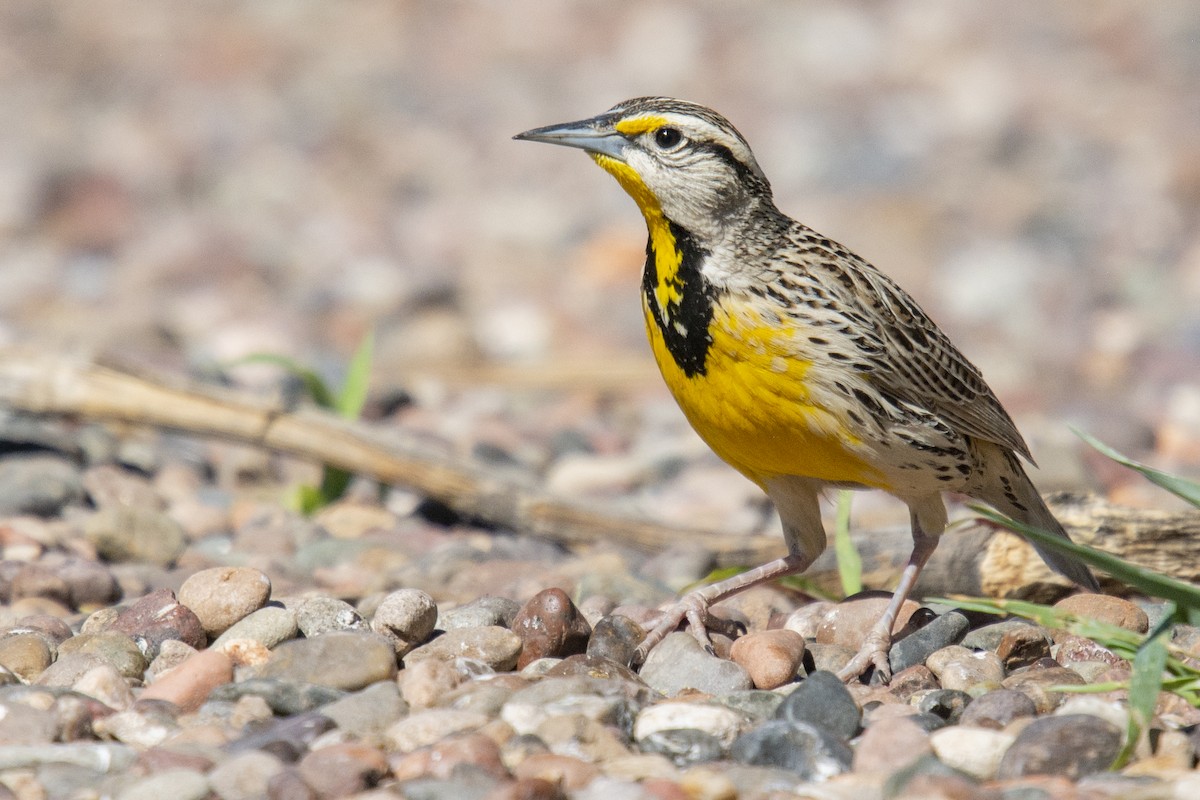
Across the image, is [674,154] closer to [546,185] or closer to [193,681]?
[193,681]

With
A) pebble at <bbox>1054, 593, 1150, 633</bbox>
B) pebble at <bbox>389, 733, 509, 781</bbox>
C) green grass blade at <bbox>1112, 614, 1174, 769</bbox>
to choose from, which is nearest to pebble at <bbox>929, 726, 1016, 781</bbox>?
green grass blade at <bbox>1112, 614, 1174, 769</bbox>

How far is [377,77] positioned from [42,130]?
12.3 feet

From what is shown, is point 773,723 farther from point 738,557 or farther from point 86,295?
point 86,295

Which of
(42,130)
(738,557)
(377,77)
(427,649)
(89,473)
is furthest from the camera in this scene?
(377,77)

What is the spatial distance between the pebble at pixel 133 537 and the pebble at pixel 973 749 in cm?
339

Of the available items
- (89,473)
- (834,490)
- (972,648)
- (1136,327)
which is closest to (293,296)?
(89,473)

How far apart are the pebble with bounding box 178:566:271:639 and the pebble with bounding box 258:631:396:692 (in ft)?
1.25

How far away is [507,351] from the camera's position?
10.8 m

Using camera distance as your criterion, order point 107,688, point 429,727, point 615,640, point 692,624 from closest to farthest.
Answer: point 429,727
point 107,688
point 615,640
point 692,624

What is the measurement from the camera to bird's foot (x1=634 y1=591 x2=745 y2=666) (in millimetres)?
4582

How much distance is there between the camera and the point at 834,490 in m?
5.36

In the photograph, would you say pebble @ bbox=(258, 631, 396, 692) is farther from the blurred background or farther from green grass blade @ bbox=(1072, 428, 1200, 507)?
the blurred background

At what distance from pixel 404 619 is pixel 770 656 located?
3.33ft

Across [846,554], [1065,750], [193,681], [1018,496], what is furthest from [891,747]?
[1018,496]
